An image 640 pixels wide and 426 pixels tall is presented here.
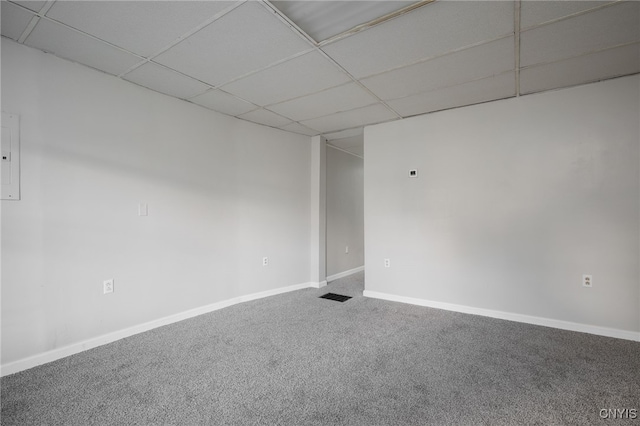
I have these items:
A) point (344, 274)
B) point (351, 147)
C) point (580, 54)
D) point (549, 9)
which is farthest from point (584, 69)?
point (344, 274)

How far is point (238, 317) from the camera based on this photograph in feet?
10.4

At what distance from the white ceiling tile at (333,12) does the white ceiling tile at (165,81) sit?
1.36 meters

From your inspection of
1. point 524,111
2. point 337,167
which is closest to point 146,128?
point 337,167

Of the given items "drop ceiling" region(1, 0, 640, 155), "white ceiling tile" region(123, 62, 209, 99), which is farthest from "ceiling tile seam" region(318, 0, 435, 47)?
"white ceiling tile" region(123, 62, 209, 99)

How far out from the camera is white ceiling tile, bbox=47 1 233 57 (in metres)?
1.71

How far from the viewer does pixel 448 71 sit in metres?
2.51

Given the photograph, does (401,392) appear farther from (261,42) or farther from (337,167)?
(337,167)

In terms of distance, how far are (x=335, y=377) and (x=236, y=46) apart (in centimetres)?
258

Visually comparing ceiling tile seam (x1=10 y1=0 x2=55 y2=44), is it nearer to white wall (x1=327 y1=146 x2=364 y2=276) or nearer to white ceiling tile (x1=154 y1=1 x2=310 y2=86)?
white ceiling tile (x1=154 y1=1 x2=310 y2=86)

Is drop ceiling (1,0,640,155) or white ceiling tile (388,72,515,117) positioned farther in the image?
white ceiling tile (388,72,515,117)

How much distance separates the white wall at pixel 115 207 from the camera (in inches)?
84.4

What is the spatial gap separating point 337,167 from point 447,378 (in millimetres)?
3838

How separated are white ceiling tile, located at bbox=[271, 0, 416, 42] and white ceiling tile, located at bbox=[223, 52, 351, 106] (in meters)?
0.31

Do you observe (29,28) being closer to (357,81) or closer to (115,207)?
(115,207)
